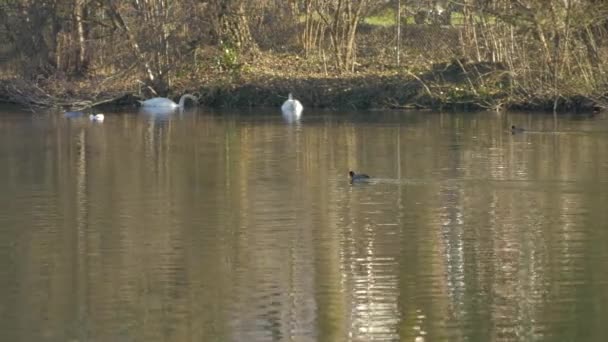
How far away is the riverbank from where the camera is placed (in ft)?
121

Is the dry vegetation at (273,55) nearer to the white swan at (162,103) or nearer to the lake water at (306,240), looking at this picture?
the white swan at (162,103)

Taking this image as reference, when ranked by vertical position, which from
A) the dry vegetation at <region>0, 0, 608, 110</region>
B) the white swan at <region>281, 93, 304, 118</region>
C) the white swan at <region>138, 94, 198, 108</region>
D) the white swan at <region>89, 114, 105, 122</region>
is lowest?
the white swan at <region>89, 114, 105, 122</region>

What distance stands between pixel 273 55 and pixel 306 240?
2928cm

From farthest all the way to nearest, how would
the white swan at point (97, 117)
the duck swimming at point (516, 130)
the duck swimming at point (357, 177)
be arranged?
the white swan at point (97, 117)
the duck swimming at point (516, 130)
the duck swimming at point (357, 177)

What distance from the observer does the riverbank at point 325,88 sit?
121 ft

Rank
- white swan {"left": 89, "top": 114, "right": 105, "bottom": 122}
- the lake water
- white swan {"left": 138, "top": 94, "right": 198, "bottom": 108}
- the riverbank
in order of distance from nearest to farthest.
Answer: the lake water
white swan {"left": 89, "top": 114, "right": 105, "bottom": 122}
the riverbank
white swan {"left": 138, "top": 94, "right": 198, "bottom": 108}

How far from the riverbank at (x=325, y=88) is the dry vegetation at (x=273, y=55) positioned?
41mm

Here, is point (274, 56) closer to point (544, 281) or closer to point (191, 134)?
→ point (191, 134)

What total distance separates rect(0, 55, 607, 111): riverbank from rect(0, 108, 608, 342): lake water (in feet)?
31.0

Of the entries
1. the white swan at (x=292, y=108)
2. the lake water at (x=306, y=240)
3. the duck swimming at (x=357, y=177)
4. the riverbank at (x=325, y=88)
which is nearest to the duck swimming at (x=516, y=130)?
the lake water at (x=306, y=240)

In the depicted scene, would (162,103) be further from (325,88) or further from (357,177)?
(357,177)

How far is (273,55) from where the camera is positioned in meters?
43.7

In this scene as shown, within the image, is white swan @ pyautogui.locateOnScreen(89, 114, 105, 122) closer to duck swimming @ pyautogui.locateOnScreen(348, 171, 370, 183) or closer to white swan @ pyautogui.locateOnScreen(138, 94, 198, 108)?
white swan @ pyautogui.locateOnScreen(138, 94, 198, 108)

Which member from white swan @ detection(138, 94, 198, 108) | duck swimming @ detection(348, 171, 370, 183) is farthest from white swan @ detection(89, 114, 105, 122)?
duck swimming @ detection(348, 171, 370, 183)
